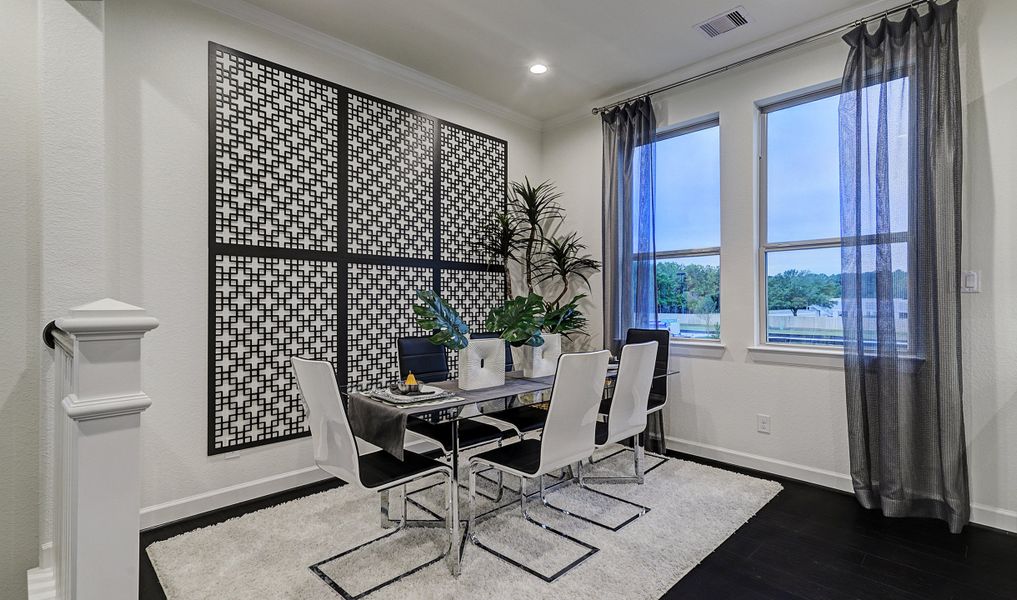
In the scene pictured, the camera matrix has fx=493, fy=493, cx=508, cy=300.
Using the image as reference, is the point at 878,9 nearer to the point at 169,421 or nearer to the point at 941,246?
the point at 941,246

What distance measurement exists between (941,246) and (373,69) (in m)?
3.73

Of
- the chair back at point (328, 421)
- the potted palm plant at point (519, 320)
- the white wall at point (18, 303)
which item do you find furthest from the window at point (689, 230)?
the white wall at point (18, 303)

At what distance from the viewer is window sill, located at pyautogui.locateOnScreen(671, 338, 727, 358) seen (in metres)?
3.68

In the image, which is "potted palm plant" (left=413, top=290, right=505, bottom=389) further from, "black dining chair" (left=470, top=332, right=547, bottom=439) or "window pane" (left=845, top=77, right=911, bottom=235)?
"window pane" (left=845, top=77, right=911, bottom=235)

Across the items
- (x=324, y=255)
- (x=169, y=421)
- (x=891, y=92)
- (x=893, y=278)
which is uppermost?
(x=891, y=92)

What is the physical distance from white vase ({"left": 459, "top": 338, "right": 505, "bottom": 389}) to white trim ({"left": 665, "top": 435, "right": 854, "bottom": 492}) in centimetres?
194

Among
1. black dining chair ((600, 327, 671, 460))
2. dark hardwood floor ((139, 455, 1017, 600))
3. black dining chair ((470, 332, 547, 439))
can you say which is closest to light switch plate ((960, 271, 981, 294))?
dark hardwood floor ((139, 455, 1017, 600))

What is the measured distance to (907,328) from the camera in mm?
2744

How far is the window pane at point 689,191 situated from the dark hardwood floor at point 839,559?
2.03m

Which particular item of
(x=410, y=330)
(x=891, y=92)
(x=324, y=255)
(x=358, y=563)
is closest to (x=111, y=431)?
(x=358, y=563)

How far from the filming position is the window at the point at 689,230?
383cm

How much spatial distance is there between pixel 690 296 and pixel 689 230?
1.76 ft

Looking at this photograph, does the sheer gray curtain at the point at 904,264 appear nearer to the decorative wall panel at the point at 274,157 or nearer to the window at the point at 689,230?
the window at the point at 689,230

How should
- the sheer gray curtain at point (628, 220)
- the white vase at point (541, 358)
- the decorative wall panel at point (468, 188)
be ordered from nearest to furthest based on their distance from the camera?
the white vase at point (541, 358)
the sheer gray curtain at point (628, 220)
the decorative wall panel at point (468, 188)
